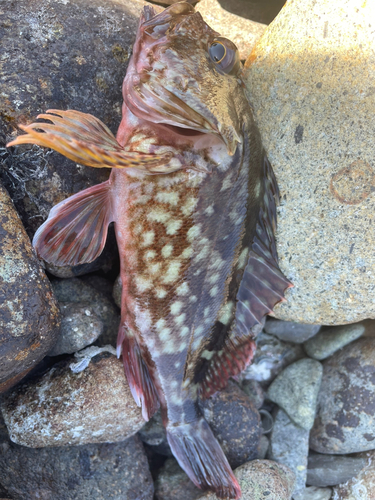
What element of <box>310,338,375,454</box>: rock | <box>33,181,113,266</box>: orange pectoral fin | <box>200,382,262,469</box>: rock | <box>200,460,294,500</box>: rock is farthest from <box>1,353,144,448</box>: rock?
<box>310,338,375,454</box>: rock

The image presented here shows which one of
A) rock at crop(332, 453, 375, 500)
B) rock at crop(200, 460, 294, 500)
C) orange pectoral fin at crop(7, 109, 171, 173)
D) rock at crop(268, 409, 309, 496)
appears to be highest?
orange pectoral fin at crop(7, 109, 171, 173)

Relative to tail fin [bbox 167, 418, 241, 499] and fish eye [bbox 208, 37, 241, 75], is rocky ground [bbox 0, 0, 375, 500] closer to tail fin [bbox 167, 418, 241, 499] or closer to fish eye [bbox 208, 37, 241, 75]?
tail fin [bbox 167, 418, 241, 499]

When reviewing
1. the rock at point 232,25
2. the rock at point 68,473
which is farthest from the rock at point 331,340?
the rock at point 232,25

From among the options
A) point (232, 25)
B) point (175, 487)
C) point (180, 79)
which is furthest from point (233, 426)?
point (232, 25)

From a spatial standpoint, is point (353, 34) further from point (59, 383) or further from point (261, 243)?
point (59, 383)

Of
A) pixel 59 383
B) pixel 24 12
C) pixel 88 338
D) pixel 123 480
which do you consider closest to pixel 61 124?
pixel 24 12

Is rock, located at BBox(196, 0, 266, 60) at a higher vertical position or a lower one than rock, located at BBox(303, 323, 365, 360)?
higher

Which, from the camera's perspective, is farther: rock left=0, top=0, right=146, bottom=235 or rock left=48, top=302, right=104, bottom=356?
rock left=48, top=302, right=104, bottom=356

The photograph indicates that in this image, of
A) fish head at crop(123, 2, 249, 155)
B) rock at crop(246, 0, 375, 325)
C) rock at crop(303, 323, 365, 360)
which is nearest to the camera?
fish head at crop(123, 2, 249, 155)
